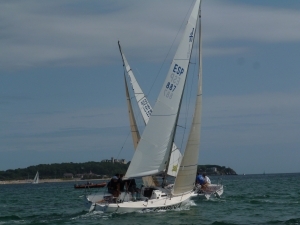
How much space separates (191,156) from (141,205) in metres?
3.80

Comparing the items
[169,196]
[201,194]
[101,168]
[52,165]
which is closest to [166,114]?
[169,196]

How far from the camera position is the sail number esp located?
31.8m

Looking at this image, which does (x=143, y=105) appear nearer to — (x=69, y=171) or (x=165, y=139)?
(x=165, y=139)

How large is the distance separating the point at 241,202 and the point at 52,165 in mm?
150562

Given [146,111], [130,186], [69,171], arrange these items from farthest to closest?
[69,171]
[146,111]
[130,186]

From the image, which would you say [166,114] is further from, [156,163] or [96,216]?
[96,216]

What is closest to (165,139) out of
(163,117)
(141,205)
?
(163,117)

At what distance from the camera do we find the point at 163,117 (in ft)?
105

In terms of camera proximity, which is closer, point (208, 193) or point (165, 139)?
point (165, 139)

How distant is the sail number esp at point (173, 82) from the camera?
31.8 m

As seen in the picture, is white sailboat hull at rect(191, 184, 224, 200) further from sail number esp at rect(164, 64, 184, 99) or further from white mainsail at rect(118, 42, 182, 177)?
sail number esp at rect(164, 64, 184, 99)

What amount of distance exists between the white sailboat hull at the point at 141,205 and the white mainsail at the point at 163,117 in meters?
1.44

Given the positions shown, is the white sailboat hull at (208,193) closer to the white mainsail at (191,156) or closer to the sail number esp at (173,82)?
the white mainsail at (191,156)

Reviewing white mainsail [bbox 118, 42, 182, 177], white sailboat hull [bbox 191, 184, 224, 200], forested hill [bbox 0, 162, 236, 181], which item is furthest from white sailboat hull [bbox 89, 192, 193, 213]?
forested hill [bbox 0, 162, 236, 181]
